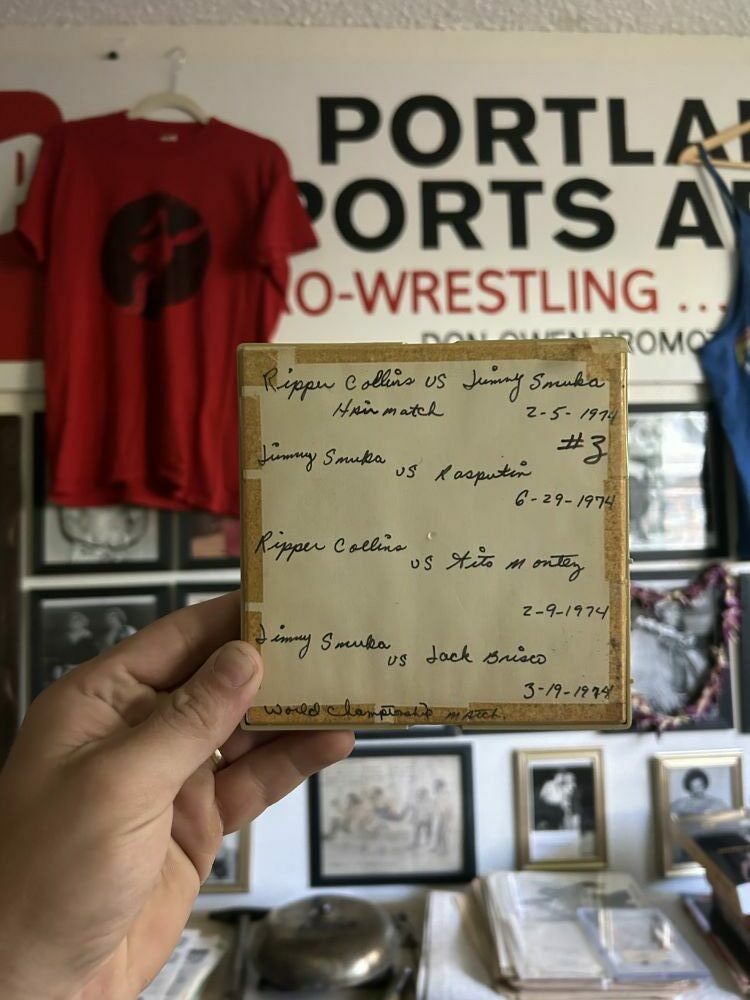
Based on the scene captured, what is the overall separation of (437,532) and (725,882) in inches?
35.0

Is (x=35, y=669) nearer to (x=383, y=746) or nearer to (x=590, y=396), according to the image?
(x=383, y=746)

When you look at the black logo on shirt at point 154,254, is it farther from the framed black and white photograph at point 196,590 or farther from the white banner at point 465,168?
the framed black and white photograph at point 196,590

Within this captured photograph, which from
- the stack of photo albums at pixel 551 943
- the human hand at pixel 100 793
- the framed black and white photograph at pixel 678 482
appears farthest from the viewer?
the framed black and white photograph at pixel 678 482

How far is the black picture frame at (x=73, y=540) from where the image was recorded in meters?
1.36

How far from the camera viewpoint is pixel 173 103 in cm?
137

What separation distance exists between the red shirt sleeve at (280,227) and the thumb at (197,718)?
0.90 m

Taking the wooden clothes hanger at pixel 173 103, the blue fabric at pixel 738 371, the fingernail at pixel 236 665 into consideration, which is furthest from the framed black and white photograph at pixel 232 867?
the wooden clothes hanger at pixel 173 103

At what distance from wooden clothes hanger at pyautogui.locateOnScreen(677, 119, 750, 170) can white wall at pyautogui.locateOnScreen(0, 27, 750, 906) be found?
57 mm

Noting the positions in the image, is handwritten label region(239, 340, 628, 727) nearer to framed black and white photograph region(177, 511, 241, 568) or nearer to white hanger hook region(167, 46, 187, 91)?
framed black and white photograph region(177, 511, 241, 568)

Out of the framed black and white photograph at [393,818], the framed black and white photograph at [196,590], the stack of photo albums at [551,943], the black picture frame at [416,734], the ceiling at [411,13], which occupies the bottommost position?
the stack of photo albums at [551,943]

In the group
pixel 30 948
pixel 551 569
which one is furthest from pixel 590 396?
pixel 30 948

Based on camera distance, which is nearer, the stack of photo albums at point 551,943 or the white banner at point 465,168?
the stack of photo albums at point 551,943

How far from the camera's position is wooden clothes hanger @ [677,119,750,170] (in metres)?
1.41

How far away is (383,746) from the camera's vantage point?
4.51 ft
